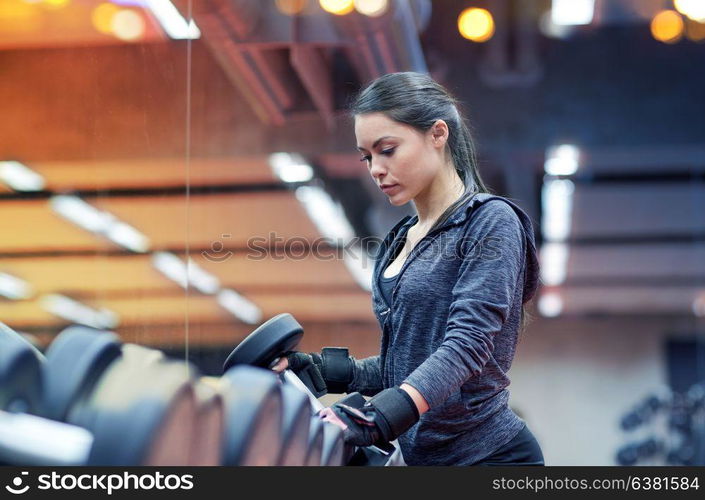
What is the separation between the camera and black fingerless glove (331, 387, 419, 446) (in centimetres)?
100

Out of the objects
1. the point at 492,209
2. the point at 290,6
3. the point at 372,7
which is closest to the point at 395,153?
the point at 492,209

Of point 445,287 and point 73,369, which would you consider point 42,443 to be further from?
point 445,287

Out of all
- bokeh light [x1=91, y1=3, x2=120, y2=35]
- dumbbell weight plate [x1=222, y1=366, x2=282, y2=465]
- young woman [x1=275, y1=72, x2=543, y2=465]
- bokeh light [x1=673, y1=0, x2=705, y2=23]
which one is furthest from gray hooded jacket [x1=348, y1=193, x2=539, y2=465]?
bokeh light [x1=673, y1=0, x2=705, y2=23]

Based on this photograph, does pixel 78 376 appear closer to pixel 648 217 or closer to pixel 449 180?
pixel 449 180

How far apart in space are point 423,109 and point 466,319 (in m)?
0.32

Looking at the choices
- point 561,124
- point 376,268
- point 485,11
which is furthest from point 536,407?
point 376,268

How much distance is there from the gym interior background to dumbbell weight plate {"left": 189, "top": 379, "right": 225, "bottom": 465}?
0.29m

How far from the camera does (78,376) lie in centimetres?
62

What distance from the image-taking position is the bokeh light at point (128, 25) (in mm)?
1482

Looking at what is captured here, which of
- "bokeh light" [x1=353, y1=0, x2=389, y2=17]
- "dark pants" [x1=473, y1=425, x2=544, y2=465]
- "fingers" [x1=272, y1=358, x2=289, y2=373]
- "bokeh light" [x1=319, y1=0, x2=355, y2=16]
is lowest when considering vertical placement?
"dark pants" [x1=473, y1=425, x2=544, y2=465]

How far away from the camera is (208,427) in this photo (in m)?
→ 0.67

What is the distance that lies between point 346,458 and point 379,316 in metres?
0.26

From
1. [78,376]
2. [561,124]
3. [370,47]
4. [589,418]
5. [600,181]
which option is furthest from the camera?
[589,418]

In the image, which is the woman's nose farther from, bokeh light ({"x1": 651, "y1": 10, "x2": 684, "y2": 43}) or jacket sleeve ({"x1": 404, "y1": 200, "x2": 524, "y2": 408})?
bokeh light ({"x1": 651, "y1": 10, "x2": 684, "y2": 43})
